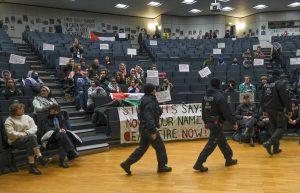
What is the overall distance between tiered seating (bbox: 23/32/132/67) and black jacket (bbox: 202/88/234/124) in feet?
27.8

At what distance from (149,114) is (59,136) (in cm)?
194

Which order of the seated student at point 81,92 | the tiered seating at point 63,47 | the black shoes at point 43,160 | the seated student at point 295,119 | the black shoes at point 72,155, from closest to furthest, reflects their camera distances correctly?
the black shoes at point 43,160, the black shoes at point 72,155, the seated student at point 295,119, the seated student at point 81,92, the tiered seating at point 63,47

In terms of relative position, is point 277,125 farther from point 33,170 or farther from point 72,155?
point 33,170

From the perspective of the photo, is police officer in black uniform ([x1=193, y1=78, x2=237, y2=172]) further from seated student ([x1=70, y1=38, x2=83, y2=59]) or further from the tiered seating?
seated student ([x1=70, y1=38, x2=83, y2=59])

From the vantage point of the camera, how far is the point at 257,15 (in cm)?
2517

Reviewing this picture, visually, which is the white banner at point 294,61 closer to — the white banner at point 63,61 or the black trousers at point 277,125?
the black trousers at point 277,125

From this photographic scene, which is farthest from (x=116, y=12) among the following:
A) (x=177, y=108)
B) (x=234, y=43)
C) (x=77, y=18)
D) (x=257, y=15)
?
(x=177, y=108)

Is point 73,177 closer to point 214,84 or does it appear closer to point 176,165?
point 176,165

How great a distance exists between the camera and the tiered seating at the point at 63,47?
14007mm

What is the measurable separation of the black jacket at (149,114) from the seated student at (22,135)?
1877 mm

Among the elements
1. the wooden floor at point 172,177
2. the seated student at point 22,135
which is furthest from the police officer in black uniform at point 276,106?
the seated student at point 22,135

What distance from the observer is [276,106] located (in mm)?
6754

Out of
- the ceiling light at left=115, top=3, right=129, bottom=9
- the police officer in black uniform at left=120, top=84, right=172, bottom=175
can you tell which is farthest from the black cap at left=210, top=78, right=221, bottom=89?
the ceiling light at left=115, top=3, right=129, bottom=9

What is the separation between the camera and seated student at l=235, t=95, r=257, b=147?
826 centimetres
